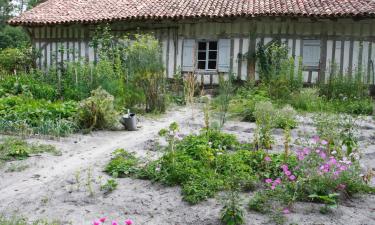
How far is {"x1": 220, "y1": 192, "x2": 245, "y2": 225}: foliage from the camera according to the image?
11.2ft

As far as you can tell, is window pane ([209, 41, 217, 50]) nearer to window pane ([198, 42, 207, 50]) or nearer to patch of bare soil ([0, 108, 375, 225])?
window pane ([198, 42, 207, 50])

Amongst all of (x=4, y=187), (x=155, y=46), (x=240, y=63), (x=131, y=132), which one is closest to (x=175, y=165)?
(x=4, y=187)

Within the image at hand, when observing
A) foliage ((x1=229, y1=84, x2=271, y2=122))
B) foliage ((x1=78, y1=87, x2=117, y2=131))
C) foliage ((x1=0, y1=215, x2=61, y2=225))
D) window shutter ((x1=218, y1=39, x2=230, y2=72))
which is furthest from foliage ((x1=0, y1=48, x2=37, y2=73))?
foliage ((x1=0, y1=215, x2=61, y2=225))

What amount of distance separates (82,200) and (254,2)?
11.1 meters

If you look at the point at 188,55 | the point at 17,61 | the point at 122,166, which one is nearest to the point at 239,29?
the point at 188,55

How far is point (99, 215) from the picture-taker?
3730mm

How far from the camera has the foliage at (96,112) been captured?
7195 millimetres

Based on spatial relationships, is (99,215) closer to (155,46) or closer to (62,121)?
(62,121)

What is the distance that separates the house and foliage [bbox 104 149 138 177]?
8.42 metres

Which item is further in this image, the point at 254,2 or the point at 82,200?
the point at 254,2

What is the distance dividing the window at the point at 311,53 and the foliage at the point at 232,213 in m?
10.2

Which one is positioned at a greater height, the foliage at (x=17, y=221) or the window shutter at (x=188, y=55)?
the window shutter at (x=188, y=55)

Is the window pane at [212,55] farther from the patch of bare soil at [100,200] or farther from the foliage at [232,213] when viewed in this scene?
the foliage at [232,213]

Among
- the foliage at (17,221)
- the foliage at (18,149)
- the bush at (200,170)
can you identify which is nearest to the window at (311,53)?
the bush at (200,170)
